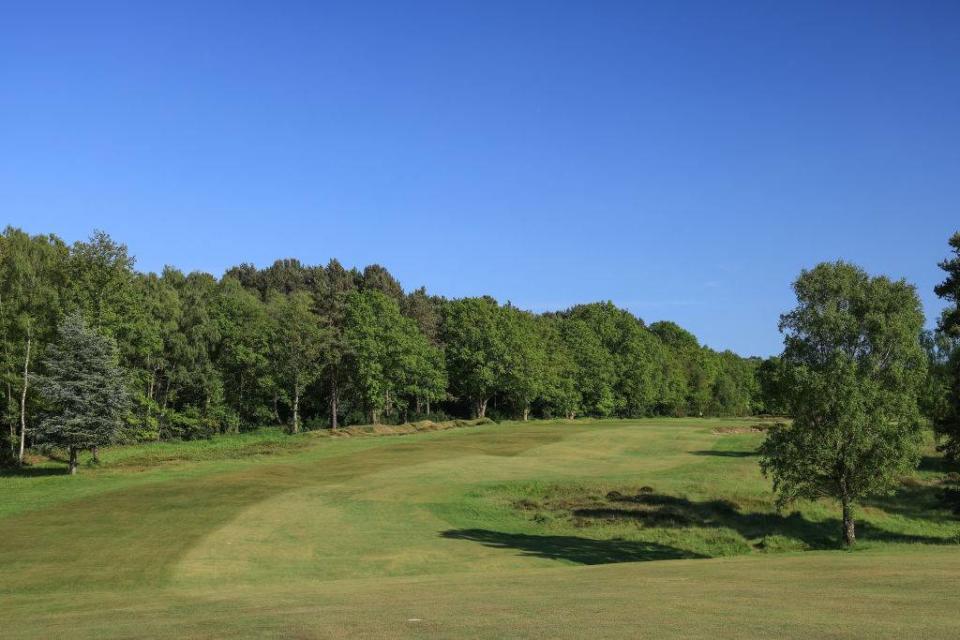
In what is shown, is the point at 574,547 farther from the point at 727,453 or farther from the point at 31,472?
the point at 31,472

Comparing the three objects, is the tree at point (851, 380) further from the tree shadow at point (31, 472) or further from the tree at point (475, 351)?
the tree at point (475, 351)

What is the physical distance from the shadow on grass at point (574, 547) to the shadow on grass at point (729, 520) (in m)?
4.72

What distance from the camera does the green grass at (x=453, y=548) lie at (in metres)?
16.1

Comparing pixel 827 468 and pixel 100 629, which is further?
pixel 827 468

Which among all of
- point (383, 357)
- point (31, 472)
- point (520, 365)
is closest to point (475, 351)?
point (520, 365)

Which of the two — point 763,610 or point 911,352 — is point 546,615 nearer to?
point 763,610

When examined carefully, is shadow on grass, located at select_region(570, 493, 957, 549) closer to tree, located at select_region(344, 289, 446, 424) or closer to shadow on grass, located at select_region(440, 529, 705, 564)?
shadow on grass, located at select_region(440, 529, 705, 564)

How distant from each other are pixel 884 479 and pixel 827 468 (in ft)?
8.65

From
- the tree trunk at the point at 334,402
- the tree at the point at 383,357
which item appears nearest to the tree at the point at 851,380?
the tree at the point at 383,357

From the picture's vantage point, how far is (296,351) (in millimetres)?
97000

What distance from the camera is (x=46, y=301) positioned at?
67.3 m

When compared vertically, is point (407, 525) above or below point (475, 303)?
below

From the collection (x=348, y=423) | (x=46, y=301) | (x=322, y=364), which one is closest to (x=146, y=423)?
(x=46, y=301)

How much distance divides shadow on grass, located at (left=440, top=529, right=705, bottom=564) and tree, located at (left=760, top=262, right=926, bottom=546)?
8186 millimetres
